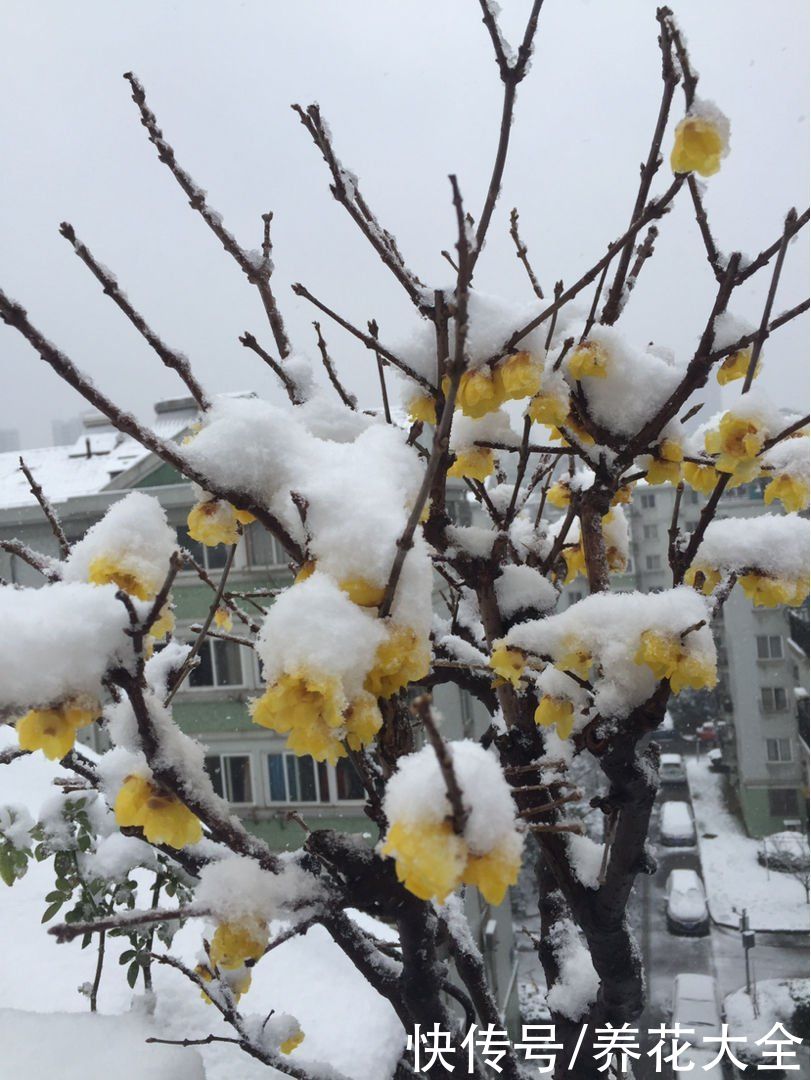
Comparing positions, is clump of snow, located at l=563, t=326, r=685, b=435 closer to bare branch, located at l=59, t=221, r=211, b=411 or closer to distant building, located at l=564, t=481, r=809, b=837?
bare branch, located at l=59, t=221, r=211, b=411

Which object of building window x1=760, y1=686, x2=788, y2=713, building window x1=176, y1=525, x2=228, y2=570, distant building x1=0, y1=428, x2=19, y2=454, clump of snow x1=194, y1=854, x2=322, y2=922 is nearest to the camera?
clump of snow x1=194, y1=854, x2=322, y2=922

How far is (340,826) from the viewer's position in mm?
7055

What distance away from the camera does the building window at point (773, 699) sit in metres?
13.3

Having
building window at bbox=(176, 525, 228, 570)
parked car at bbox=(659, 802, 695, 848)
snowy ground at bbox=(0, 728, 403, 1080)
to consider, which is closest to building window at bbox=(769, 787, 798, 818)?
parked car at bbox=(659, 802, 695, 848)

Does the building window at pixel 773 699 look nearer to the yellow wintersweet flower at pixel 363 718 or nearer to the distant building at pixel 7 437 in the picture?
the yellow wintersweet flower at pixel 363 718

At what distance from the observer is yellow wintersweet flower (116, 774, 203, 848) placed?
900 mm

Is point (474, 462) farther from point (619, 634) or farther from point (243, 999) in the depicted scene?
point (243, 999)

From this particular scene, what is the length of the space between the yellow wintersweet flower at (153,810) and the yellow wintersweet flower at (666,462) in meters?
1.02

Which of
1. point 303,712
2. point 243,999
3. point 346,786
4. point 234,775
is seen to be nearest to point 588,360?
point 303,712

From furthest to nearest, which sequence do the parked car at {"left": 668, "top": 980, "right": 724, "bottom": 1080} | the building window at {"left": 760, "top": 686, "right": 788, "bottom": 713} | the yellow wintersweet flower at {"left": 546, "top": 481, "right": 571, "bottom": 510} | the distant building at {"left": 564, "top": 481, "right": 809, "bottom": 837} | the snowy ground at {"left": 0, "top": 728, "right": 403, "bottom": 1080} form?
the building window at {"left": 760, "top": 686, "right": 788, "bottom": 713}
the distant building at {"left": 564, "top": 481, "right": 809, "bottom": 837}
the parked car at {"left": 668, "top": 980, "right": 724, "bottom": 1080}
the snowy ground at {"left": 0, "top": 728, "right": 403, "bottom": 1080}
the yellow wintersweet flower at {"left": 546, "top": 481, "right": 571, "bottom": 510}

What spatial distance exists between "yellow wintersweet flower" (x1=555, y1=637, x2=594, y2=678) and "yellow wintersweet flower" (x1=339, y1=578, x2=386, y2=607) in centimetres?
45

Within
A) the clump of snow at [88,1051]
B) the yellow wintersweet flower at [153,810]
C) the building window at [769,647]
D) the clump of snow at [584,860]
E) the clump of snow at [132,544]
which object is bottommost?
the building window at [769,647]

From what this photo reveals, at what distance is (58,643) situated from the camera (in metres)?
0.76

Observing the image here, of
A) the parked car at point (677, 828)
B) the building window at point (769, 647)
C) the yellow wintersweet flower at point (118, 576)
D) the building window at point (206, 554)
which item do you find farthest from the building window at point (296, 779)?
the building window at point (769, 647)
